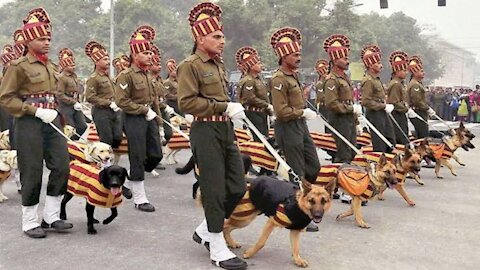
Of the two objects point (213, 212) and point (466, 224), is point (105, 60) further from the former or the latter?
point (466, 224)

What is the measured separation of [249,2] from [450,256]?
4161 cm

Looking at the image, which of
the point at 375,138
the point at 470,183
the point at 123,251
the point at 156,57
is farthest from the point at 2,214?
the point at 470,183

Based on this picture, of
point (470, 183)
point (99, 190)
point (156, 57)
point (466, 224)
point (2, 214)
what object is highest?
point (156, 57)

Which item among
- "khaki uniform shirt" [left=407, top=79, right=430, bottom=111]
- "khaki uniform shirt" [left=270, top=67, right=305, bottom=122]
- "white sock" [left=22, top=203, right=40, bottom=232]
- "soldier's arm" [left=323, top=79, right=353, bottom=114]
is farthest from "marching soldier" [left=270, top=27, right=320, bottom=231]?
"khaki uniform shirt" [left=407, top=79, right=430, bottom=111]

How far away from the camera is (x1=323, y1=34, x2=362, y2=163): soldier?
26.9ft

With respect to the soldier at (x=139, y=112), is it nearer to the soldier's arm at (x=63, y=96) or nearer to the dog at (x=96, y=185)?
the dog at (x=96, y=185)

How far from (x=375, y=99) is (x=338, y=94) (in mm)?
1265

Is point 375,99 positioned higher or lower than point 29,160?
lower

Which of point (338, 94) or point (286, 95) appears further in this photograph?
point (338, 94)

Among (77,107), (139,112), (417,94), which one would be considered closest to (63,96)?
(77,107)

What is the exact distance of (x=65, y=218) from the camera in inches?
268

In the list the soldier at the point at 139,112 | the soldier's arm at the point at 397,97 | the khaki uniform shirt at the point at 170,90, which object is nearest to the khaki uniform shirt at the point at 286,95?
the soldier at the point at 139,112

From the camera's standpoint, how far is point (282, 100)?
6.71 metres

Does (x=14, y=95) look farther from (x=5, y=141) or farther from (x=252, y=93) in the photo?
(x=252, y=93)
